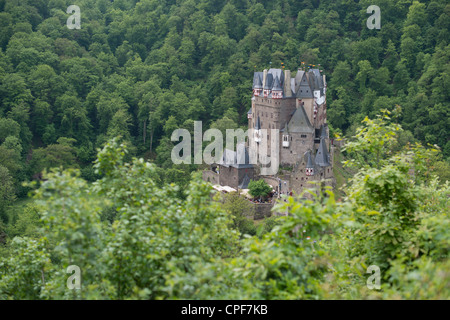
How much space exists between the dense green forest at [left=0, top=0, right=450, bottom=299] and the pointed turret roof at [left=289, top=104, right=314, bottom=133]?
10.3 metres

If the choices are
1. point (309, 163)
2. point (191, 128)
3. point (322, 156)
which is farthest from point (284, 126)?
point (191, 128)

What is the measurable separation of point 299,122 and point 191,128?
709 inches

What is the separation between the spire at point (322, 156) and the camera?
47.5 metres

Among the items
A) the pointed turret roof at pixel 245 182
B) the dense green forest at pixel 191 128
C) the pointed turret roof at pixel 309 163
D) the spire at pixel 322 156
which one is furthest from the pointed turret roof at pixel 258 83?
the pointed turret roof at pixel 309 163

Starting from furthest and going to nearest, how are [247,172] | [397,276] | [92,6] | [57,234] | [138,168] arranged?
[92,6] → [247,172] → [138,168] → [57,234] → [397,276]

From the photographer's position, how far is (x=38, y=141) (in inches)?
2395

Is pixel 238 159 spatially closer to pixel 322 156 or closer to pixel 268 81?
pixel 322 156

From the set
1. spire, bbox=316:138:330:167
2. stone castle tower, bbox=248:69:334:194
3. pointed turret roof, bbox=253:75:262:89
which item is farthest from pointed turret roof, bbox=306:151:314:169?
pointed turret roof, bbox=253:75:262:89

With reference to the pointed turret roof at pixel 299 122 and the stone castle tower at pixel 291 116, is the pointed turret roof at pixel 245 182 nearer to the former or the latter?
the stone castle tower at pixel 291 116

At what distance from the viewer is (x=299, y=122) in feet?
165

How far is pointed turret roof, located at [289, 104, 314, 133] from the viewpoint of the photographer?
164 feet
